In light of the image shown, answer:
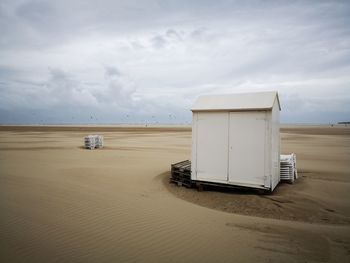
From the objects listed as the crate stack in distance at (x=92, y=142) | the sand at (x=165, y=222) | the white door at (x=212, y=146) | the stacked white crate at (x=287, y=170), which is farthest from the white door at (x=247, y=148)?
the crate stack in distance at (x=92, y=142)

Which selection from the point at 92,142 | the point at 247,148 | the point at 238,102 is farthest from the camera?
the point at 92,142

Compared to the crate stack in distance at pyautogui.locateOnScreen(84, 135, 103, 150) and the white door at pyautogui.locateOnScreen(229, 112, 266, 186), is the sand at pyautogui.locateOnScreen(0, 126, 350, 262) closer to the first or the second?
the white door at pyautogui.locateOnScreen(229, 112, 266, 186)

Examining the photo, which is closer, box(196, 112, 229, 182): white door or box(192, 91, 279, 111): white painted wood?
box(192, 91, 279, 111): white painted wood

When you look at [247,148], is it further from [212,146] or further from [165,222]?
[165,222]

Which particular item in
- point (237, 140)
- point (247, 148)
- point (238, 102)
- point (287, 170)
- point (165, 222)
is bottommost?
point (165, 222)

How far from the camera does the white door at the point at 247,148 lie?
8.74 meters

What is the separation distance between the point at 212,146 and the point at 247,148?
123 centimetres

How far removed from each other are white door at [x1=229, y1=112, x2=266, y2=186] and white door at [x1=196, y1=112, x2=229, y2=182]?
22 cm

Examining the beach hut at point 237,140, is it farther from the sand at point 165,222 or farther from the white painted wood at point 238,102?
the sand at point 165,222

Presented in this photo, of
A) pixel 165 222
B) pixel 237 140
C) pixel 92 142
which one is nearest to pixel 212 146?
pixel 237 140

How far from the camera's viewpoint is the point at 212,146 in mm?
9492

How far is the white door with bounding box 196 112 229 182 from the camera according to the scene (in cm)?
930

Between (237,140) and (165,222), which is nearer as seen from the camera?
(165,222)

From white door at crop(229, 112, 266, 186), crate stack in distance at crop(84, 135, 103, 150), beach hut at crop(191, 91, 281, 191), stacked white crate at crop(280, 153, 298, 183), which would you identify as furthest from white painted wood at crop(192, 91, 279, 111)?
crate stack in distance at crop(84, 135, 103, 150)
